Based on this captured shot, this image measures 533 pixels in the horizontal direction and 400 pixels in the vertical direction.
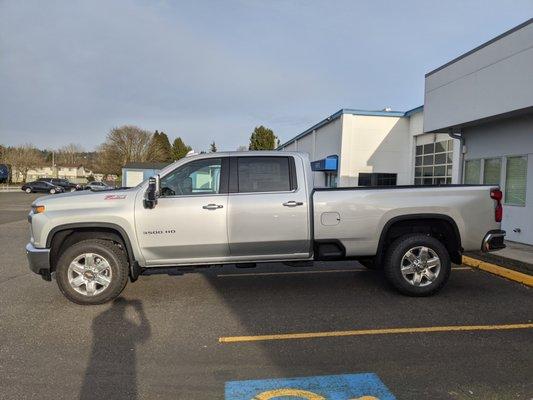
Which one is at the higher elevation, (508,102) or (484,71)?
(484,71)

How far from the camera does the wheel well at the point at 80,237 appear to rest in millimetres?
6043

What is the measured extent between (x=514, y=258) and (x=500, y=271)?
101cm

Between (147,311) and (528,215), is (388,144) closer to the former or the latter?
(528,215)

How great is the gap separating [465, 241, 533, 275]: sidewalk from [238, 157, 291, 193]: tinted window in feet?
14.2

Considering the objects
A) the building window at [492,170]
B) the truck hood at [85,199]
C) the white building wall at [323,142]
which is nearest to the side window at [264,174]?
the truck hood at [85,199]

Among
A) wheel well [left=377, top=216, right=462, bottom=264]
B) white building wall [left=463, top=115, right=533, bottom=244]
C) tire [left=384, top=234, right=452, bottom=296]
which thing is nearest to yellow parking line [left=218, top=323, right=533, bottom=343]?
tire [left=384, top=234, right=452, bottom=296]

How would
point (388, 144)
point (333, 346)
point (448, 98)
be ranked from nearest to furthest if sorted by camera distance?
point (333, 346), point (448, 98), point (388, 144)

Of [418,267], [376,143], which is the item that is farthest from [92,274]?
[376,143]

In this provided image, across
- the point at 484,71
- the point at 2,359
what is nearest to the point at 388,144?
the point at 484,71

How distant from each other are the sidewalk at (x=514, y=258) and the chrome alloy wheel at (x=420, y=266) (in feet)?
7.97

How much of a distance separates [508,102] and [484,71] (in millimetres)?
1244

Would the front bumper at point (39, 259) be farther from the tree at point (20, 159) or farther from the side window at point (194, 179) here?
the tree at point (20, 159)

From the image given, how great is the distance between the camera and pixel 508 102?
9867 mm

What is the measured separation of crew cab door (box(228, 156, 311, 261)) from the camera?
6.13 m
